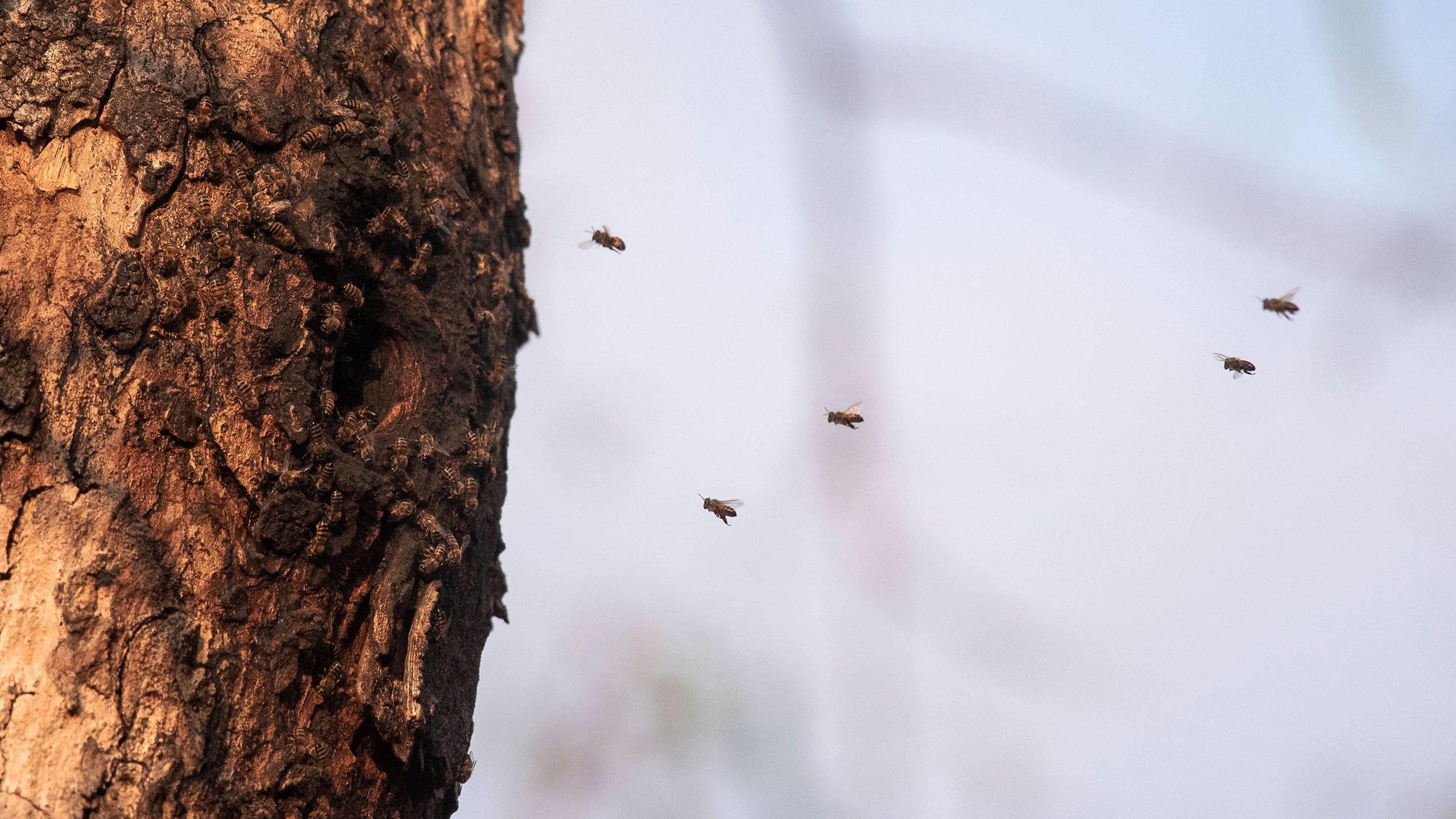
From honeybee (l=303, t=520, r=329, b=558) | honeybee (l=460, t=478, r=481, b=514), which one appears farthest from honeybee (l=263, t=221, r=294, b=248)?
honeybee (l=460, t=478, r=481, b=514)

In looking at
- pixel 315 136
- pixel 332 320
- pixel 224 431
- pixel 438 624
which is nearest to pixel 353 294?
pixel 332 320

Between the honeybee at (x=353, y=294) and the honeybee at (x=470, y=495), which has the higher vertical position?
the honeybee at (x=353, y=294)

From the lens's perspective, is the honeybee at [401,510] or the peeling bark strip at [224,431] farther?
the honeybee at [401,510]

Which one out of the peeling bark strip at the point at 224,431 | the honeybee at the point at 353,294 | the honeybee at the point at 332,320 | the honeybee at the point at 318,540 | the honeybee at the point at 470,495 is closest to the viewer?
the peeling bark strip at the point at 224,431

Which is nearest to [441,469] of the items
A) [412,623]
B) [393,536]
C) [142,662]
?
[393,536]

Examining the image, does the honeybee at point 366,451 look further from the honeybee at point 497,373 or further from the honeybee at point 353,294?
the honeybee at point 497,373

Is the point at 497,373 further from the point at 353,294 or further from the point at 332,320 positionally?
the point at 332,320

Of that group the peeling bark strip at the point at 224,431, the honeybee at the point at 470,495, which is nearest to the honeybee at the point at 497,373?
the peeling bark strip at the point at 224,431

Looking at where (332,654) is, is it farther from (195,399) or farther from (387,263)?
(387,263)
